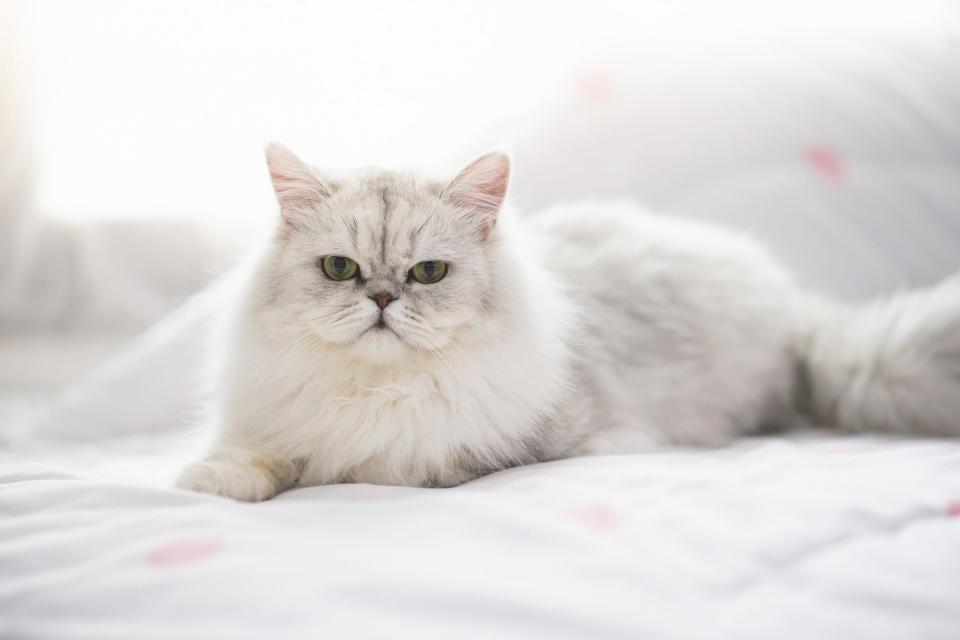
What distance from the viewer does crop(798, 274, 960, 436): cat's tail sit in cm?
160

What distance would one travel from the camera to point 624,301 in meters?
1.75

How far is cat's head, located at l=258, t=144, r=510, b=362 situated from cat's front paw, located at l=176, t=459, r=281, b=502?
282mm

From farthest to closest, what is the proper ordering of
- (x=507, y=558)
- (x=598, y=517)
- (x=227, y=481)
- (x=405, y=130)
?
(x=405, y=130)
(x=227, y=481)
(x=598, y=517)
(x=507, y=558)

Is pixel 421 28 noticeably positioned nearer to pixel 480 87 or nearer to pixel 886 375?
pixel 480 87

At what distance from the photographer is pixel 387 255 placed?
4.34 ft

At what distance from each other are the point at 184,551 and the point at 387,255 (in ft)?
2.11

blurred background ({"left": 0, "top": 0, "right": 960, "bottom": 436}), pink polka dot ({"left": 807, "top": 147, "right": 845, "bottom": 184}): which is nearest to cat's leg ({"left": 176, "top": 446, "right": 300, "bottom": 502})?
blurred background ({"left": 0, "top": 0, "right": 960, "bottom": 436})

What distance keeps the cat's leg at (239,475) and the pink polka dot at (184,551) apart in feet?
0.88

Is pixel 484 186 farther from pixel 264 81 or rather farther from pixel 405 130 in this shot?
pixel 264 81

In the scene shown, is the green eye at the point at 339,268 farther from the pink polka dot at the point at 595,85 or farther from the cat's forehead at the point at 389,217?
the pink polka dot at the point at 595,85

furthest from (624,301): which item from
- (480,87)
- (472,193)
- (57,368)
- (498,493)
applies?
(57,368)

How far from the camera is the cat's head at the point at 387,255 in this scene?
1.28 metres

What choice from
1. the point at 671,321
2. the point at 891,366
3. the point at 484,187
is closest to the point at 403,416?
the point at 484,187

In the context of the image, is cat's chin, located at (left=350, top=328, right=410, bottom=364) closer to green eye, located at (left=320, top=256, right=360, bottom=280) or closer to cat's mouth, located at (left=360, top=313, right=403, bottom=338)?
cat's mouth, located at (left=360, top=313, right=403, bottom=338)
